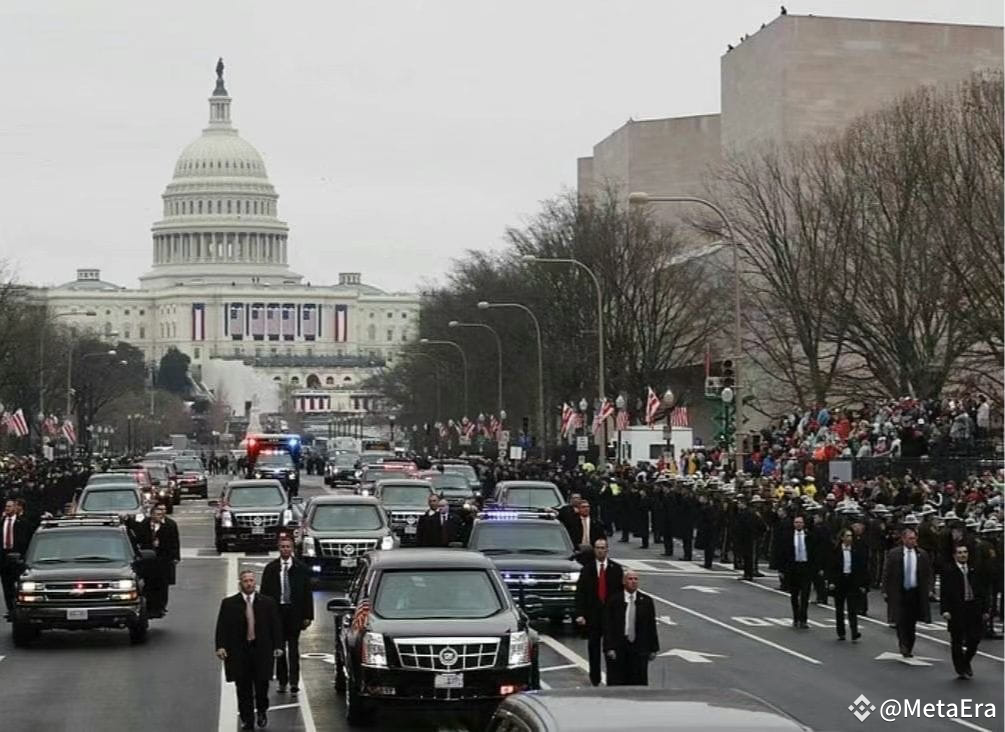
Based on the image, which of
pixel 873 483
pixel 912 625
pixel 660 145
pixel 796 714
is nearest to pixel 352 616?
pixel 796 714

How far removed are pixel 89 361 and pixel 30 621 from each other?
111m

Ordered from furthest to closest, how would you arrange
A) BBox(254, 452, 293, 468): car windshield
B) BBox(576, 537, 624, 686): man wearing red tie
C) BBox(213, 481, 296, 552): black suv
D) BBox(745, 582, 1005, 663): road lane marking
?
BBox(254, 452, 293, 468): car windshield → BBox(213, 481, 296, 552): black suv → BBox(745, 582, 1005, 663): road lane marking → BBox(576, 537, 624, 686): man wearing red tie

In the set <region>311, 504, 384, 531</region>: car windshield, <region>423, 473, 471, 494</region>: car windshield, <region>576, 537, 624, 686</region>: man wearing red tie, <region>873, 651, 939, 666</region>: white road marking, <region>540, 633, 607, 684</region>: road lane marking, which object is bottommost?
<region>873, 651, 939, 666</region>: white road marking

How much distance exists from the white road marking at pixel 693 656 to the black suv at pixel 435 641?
5427mm

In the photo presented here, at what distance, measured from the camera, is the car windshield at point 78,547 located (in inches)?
1089

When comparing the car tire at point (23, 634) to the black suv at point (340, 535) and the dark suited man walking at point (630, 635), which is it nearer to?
the black suv at point (340, 535)

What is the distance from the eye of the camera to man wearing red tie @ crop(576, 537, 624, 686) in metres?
21.2

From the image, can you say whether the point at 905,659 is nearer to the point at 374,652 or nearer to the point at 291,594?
the point at 291,594

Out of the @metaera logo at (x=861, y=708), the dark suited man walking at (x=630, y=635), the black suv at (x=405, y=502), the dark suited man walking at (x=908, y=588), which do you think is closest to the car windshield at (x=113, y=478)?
the black suv at (x=405, y=502)

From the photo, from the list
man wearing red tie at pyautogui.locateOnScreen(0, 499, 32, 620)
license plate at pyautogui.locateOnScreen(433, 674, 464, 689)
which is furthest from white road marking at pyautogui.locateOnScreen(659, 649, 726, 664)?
man wearing red tie at pyautogui.locateOnScreen(0, 499, 32, 620)

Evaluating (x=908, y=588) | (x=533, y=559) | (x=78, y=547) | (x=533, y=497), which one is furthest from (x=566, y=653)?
(x=533, y=497)

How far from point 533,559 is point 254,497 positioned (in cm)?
1870

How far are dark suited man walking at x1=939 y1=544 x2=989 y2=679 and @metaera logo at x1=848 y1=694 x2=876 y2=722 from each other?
1.84m

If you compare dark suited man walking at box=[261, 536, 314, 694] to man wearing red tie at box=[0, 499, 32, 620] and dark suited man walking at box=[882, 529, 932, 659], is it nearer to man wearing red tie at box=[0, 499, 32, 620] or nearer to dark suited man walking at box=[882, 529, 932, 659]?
dark suited man walking at box=[882, 529, 932, 659]
